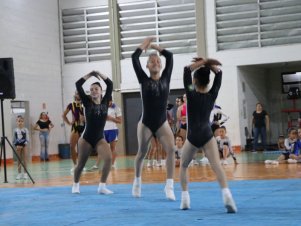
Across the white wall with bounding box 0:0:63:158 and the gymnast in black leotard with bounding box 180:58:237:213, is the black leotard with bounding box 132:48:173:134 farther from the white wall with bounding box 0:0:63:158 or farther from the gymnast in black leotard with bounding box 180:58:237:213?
the white wall with bounding box 0:0:63:158

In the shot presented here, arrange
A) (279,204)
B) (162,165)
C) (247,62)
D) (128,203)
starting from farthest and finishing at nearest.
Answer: (247,62) < (162,165) < (128,203) < (279,204)

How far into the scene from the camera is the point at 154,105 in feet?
A: 24.1

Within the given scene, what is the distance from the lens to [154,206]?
22.5 feet

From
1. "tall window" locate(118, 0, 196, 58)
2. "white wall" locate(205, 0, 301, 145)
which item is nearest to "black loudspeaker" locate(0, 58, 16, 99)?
"white wall" locate(205, 0, 301, 145)

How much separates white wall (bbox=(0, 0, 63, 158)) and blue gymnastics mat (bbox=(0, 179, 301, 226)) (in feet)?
43.0

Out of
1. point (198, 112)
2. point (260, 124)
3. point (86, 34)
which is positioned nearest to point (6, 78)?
point (198, 112)

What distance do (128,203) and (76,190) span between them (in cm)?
175

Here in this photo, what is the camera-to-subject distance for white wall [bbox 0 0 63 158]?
2162cm

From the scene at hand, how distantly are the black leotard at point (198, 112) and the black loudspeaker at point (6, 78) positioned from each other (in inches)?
237

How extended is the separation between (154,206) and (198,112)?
1.38 metres

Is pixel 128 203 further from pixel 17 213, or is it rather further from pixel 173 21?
pixel 173 21

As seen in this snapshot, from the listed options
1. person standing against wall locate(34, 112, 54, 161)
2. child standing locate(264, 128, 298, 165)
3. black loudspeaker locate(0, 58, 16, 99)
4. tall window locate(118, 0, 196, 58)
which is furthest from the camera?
tall window locate(118, 0, 196, 58)

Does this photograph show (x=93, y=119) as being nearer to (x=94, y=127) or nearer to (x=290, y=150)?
(x=94, y=127)


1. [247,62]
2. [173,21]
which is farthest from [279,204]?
[173,21]
